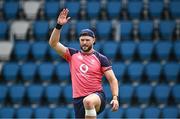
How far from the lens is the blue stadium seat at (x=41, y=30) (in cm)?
1455

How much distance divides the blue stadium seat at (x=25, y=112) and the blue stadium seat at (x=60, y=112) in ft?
1.73

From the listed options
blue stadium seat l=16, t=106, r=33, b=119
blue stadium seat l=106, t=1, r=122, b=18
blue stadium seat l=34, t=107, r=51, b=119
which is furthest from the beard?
blue stadium seat l=106, t=1, r=122, b=18

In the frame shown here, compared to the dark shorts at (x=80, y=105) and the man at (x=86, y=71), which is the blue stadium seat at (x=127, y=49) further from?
the dark shorts at (x=80, y=105)

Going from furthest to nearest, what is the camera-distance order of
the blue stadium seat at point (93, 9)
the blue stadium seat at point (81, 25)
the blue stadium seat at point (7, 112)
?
the blue stadium seat at point (93, 9), the blue stadium seat at point (81, 25), the blue stadium seat at point (7, 112)

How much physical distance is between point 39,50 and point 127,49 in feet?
6.93

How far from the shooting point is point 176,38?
14.7 m

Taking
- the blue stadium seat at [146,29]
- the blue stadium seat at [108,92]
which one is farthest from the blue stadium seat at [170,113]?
the blue stadium seat at [146,29]

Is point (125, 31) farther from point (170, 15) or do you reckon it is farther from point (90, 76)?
point (90, 76)

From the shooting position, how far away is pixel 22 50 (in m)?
14.2

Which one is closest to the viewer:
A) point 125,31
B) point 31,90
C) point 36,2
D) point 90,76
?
point 90,76

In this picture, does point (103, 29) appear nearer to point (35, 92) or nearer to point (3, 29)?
point (35, 92)

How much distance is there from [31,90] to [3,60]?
5.18ft

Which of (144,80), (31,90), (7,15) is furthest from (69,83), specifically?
(7,15)

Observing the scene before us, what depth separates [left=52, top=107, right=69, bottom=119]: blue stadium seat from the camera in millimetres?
12752
